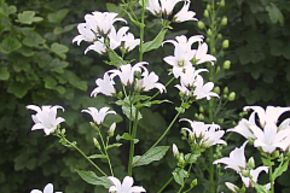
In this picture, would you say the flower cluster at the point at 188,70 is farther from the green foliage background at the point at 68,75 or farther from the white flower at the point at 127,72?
the green foliage background at the point at 68,75

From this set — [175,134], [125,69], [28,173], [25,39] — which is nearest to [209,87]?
[125,69]

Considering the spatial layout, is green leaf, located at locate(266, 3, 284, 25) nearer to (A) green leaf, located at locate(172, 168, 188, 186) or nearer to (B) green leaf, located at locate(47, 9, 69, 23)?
(B) green leaf, located at locate(47, 9, 69, 23)

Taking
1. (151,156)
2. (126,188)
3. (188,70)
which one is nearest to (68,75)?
(151,156)

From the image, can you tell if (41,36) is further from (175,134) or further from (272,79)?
(272,79)

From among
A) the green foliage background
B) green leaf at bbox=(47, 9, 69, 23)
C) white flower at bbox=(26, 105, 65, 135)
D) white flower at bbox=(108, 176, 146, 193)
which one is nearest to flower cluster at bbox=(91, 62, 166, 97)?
white flower at bbox=(26, 105, 65, 135)

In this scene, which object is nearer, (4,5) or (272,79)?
(4,5)

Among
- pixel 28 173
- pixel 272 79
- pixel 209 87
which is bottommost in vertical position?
pixel 28 173

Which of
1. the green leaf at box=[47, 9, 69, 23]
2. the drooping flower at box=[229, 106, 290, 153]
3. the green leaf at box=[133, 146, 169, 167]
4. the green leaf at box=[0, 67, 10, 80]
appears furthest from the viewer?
the green leaf at box=[47, 9, 69, 23]

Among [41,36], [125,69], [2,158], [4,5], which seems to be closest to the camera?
[125,69]
